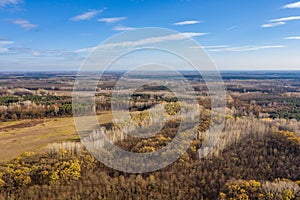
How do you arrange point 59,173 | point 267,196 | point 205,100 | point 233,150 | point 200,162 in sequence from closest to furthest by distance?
point 267,196, point 59,173, point 200,162, point 233,150, point 205,100

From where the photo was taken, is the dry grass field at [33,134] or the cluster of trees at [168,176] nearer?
the cluster of trees at [168,176]

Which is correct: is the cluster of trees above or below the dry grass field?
above

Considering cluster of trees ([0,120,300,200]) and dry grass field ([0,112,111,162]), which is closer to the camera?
cluster of trees ([0,120,300,200])

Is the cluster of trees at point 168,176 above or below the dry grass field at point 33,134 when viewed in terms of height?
above

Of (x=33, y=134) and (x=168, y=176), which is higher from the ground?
(x=168, y=176)

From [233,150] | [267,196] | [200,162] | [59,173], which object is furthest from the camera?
[233,150]

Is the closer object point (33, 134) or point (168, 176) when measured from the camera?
point (168, 176)

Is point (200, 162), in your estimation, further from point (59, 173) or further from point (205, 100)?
point (205, 100)

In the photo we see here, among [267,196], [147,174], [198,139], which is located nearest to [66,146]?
[147,174]
